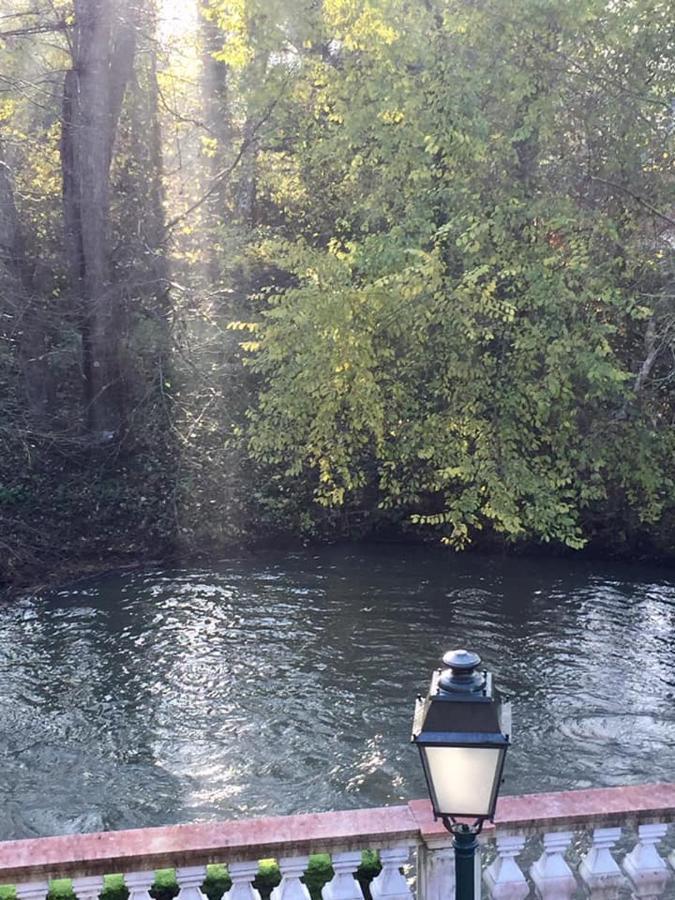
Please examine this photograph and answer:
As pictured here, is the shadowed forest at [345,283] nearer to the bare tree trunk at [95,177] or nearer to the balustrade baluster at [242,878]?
the bare tree trunk at [95,177]

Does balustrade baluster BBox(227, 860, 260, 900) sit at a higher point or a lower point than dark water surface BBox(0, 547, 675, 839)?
higher

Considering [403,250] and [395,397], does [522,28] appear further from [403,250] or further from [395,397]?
[395,397]

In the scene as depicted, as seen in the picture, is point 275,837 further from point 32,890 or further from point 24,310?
point 24,310

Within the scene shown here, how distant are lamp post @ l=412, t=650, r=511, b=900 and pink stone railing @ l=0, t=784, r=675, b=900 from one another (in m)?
0.71

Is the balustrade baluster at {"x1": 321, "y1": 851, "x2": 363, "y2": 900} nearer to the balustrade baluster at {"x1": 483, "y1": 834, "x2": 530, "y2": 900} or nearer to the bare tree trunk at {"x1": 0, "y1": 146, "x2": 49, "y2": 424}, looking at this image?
the balustrade baluster at {"x1": 483, "y1": 834, "x2": 530, "y2": 900}

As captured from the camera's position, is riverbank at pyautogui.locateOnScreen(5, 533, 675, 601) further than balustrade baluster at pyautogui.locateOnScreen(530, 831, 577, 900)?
Yes

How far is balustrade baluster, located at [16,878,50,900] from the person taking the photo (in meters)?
3.18

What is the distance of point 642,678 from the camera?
923 cm

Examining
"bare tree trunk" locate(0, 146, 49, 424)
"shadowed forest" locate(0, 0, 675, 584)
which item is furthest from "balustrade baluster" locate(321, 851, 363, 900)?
"bare tree trunk" locate(0, 146, 49, 424)

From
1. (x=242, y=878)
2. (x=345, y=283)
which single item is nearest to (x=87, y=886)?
(x=242, y=878)

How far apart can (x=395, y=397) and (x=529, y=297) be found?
2154 millimetres

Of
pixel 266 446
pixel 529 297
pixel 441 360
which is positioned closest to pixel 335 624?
pixel 266 446

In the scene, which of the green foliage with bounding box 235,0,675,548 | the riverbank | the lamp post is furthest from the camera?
the riverbank

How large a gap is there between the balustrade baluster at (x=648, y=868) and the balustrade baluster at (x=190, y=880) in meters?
1.82
